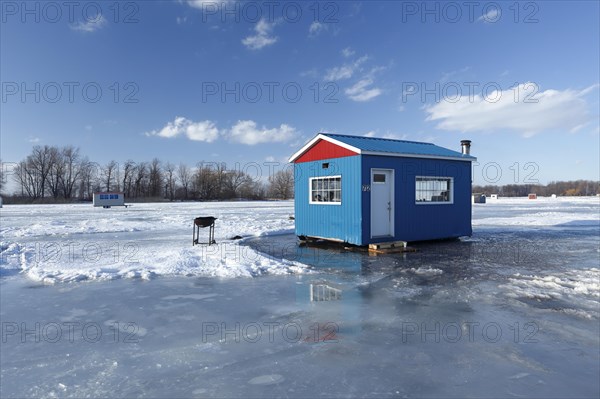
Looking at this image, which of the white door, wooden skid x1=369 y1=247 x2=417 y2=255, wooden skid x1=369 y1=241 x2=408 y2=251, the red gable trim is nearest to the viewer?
wooden skid x1=369 y1=247 x2=417 y2=255

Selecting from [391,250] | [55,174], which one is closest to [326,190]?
[391,250]

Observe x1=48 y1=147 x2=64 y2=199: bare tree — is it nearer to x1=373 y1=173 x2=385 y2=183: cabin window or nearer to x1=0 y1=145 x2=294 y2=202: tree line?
x1=0 y1=145 x2=294 y2=202: tree line

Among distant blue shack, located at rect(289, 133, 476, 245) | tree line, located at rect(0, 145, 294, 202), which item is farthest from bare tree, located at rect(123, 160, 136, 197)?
distant blue shack, located at rect(289, 133, 476, 245)

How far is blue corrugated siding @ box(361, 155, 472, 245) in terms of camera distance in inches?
469

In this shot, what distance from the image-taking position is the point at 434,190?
45.0 ft

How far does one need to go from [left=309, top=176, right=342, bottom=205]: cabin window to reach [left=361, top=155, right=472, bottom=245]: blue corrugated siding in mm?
1137

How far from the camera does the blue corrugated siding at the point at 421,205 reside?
11.9 meters

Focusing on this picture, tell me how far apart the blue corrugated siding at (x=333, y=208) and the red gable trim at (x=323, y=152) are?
137 millimetres

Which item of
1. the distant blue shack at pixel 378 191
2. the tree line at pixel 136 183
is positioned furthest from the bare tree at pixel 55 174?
the distant blue shack at pixel 378 191

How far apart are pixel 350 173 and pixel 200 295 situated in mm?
6793

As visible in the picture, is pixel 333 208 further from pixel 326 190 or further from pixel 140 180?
pixel 140 180

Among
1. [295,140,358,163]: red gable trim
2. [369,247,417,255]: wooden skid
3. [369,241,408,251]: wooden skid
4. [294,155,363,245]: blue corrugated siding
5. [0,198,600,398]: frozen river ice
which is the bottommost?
[0,198,600,398]: frozen river ice

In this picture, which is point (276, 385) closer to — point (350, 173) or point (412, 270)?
point (412, 270)

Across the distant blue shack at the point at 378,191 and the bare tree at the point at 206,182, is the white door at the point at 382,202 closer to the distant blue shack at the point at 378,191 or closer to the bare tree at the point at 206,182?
the distant blue shack at the point at 378,191
